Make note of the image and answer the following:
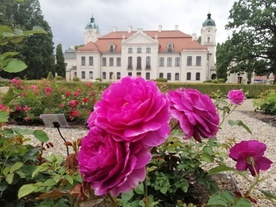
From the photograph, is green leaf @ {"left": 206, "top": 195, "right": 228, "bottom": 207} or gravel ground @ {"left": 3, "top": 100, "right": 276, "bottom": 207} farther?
gravel ground @ {"left": 3, "top": 100, "right": 276, "bottom": 207}

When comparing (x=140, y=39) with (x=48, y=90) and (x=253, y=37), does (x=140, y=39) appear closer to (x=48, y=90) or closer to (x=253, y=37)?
(x=253, y=37)

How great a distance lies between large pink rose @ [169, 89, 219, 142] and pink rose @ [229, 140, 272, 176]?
0.46ft

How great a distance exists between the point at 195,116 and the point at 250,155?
219 millimetres

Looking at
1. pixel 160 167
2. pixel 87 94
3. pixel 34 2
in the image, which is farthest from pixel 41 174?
pixel 34 2

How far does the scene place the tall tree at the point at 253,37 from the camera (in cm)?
2042

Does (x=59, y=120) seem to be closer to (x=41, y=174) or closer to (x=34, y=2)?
(x=41, y=174)

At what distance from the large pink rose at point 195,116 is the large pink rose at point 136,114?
9 cm

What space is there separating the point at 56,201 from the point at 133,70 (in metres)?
37.9

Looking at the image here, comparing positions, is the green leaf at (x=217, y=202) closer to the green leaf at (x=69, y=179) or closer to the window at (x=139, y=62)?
the green leaf at (x=69, y=179)

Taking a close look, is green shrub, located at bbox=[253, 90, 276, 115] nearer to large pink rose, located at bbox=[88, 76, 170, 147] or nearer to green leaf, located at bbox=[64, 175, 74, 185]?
green leaf, located at bbox=[64, 175, 74, 185]

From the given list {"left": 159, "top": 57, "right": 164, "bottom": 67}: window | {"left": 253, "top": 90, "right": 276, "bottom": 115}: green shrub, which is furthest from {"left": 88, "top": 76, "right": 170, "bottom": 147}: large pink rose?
{"left": 159, "top": 57, "right": 164, "bottom": 67}: window

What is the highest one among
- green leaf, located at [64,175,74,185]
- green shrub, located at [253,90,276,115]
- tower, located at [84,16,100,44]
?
tower, located at [84,16,100,44]

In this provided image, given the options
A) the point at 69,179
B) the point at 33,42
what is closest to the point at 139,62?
the point at 33,42

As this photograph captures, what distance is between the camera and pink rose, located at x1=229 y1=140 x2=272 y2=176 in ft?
2.07
